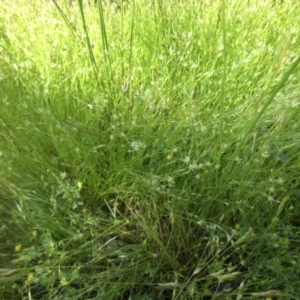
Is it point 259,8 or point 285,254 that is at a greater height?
point 259,8

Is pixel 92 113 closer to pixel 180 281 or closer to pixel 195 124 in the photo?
pixel 195 124

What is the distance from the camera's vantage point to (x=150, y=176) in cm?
110

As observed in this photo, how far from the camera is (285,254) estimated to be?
1.03 m

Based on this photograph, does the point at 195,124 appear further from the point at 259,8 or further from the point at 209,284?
the point at 259,8

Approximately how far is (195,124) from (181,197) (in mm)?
237

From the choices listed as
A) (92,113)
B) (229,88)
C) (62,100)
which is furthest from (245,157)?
(62,100)

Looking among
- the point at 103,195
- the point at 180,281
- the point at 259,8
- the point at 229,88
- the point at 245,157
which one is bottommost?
the point at 180,281

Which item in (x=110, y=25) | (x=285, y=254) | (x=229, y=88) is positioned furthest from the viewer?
(x=110, y=25)

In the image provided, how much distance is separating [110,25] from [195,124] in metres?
0.72

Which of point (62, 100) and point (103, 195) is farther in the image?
point (62, 100)

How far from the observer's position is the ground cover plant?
101 centimetres

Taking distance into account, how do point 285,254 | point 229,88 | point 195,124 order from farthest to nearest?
1. point 229,88
2. point 195,124
3. point 285,254

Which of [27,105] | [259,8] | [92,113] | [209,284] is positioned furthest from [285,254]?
[259,8]

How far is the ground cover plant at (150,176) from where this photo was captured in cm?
101
